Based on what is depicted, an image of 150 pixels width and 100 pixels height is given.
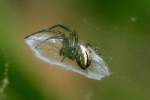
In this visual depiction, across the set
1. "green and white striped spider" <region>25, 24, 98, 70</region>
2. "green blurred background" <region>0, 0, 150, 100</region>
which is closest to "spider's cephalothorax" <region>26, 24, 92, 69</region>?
"green and white striped spider" <region>25, 24, 98, 70</region>

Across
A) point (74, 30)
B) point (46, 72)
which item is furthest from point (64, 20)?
point (46, 72)

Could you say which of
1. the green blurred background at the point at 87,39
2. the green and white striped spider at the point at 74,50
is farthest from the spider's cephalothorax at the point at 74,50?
the green blurred background at the point at 87,39

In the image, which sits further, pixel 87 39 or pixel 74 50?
pixel 87 39

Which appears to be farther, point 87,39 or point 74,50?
point 87,39

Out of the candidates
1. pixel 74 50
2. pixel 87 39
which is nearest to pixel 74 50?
pixel 74 50

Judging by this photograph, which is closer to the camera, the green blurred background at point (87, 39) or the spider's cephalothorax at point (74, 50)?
the spider's cephalothorax at point (74, 50)

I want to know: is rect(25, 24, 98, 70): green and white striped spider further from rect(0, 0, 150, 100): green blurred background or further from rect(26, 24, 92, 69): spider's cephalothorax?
rect(0, 0, 150, 100): green blurred background

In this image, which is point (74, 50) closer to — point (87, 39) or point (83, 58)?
point (83, 58)

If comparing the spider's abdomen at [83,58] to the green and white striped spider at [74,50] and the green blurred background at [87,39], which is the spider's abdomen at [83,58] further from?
the green blurred background at [87,39]
